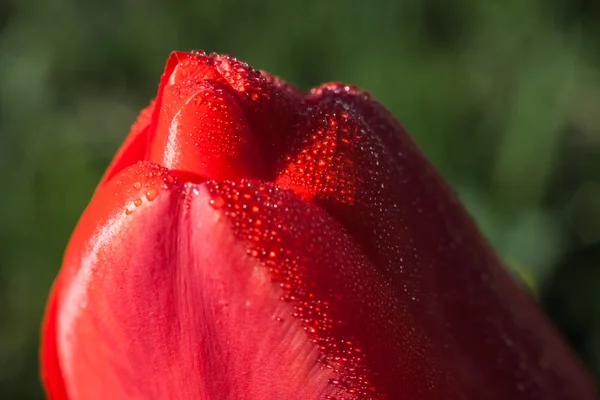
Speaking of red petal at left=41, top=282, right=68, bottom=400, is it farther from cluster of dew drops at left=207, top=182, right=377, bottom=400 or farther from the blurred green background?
the blurred green background

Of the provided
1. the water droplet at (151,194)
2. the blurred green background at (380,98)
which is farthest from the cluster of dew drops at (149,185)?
the blurred green background at (380,98)

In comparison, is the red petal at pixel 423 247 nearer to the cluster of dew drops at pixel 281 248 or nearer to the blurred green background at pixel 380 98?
the cluster of dew drops at pixel 281 248

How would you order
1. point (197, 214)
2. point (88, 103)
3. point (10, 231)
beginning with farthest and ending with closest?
point (88, 103), point (10, 231), point (197, 214)

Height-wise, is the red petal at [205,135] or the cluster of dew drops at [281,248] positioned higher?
the red petal at [205,135]

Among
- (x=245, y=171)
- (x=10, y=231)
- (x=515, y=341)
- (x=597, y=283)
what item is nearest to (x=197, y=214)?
(x=245, y=171)

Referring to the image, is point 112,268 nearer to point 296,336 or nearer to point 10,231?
point 296,336

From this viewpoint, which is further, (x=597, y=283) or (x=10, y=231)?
(x=10, y=231)

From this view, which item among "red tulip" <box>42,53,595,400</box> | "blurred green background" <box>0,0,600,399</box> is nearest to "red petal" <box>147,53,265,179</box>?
"red tulip" <box>42,53,595,400</box>

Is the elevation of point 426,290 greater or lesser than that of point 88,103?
lesser
